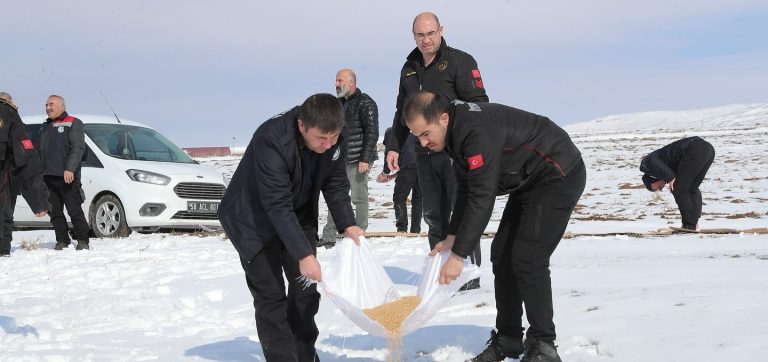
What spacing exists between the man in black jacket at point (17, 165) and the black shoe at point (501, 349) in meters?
6.15

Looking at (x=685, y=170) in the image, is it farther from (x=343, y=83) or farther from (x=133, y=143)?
(x=133, y=143)

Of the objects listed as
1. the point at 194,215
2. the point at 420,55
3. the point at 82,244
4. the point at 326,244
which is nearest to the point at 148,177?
the point at 194,215

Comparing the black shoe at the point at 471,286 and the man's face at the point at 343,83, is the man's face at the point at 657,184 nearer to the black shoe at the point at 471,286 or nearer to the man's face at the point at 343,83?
the man's face at the point at 343,83

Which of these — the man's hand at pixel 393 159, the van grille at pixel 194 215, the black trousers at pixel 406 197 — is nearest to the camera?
the man's hand at pixel 393 159

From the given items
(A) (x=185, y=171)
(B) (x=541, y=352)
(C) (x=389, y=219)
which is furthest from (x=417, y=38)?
(C) (x=389, y=219)

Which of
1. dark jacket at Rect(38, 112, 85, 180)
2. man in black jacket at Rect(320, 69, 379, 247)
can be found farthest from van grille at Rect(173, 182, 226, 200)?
man in black jacket at Rect(320, 69, 379, 247)

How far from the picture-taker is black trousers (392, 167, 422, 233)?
10.3 meters

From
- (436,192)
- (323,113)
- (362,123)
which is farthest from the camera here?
(362,123)

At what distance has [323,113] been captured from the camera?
376cm

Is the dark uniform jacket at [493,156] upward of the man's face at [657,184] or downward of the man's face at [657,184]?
upward

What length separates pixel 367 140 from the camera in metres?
8.81

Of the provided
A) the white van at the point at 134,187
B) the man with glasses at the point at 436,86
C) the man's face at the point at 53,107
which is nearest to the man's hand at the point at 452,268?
the man with glasses at the point at 436,86

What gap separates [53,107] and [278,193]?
22.3ft

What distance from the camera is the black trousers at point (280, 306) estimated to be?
13.5ft
